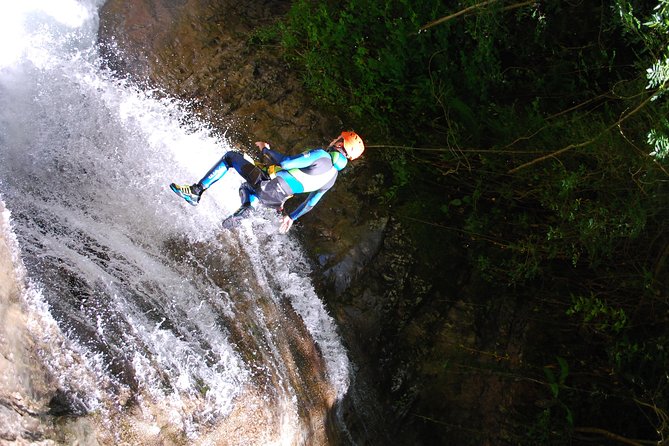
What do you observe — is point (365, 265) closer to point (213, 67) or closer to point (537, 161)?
point (537, 161)

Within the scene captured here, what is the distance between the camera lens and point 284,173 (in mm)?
4496

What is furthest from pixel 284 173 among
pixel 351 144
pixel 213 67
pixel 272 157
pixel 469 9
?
pixel 469 9

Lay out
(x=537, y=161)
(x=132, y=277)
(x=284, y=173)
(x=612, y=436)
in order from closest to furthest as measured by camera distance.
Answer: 1. (x=132, y=277)
2. (x=284, y=173)
3. (x=537, y=161)
4. (x=612, y=436)

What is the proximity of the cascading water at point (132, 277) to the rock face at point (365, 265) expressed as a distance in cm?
29

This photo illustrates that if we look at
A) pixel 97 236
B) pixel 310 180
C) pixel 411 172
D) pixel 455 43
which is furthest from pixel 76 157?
pixel 455 43

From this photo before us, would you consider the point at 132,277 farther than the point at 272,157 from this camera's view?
No

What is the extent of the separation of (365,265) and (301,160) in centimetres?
174

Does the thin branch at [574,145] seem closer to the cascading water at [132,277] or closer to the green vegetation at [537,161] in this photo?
the green vegetation at [537,161]

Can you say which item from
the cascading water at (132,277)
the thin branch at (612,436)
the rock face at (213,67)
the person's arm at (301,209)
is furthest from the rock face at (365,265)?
the person's arm at (301,209)

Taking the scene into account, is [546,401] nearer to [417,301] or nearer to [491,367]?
[491,367]

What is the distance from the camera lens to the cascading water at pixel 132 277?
335cm

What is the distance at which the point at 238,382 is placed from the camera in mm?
4434

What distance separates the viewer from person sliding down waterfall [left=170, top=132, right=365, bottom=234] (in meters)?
4.47

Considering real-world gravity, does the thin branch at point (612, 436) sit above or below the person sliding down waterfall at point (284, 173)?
above
